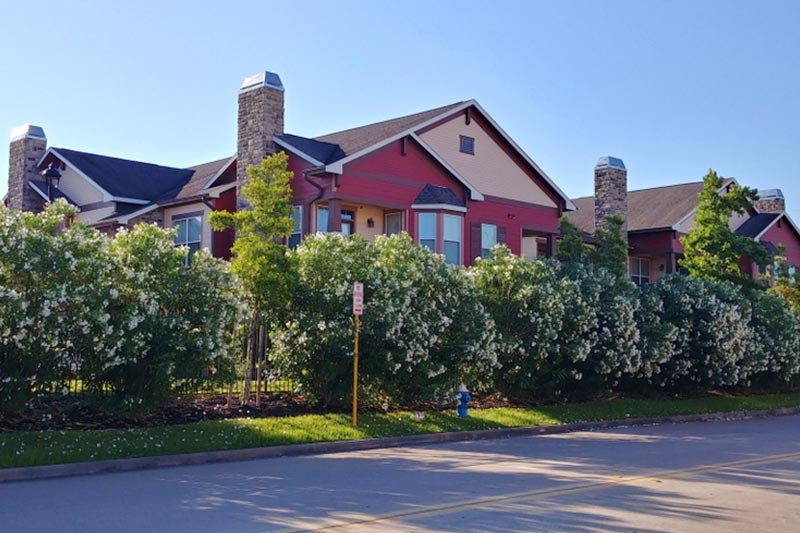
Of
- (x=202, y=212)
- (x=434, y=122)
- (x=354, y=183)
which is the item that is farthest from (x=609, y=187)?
(x=202, y=212)

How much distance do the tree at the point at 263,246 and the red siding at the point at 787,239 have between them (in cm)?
2991

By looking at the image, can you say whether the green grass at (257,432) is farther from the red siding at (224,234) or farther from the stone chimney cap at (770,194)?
the stone chimney cap at (770,194)

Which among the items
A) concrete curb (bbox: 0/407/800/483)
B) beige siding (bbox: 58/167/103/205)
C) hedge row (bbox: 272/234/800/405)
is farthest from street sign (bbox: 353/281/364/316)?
beige siding (bbox: 58/167/103/205)

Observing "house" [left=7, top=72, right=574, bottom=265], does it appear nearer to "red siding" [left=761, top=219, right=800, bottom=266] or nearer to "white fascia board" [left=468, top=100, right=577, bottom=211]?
"white fascia board" [left=468, top=100, right=577, bottom=211]

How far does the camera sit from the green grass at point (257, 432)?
12.6 metres

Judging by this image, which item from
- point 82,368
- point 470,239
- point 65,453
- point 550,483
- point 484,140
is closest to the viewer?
point 550,483

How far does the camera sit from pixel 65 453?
12.4 m

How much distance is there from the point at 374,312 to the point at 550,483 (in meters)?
7.46

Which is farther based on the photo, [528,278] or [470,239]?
[470,239]

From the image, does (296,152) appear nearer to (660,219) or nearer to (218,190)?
(218,190)

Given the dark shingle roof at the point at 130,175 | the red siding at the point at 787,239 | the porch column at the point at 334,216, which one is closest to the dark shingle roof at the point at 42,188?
the dark shingle roof at the point at 130,175

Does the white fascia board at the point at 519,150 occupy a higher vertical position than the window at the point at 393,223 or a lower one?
higher

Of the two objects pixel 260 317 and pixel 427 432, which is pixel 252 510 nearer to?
pixel 427 432

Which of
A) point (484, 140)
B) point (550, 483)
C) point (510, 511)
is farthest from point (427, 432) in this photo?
point (484, 140)
